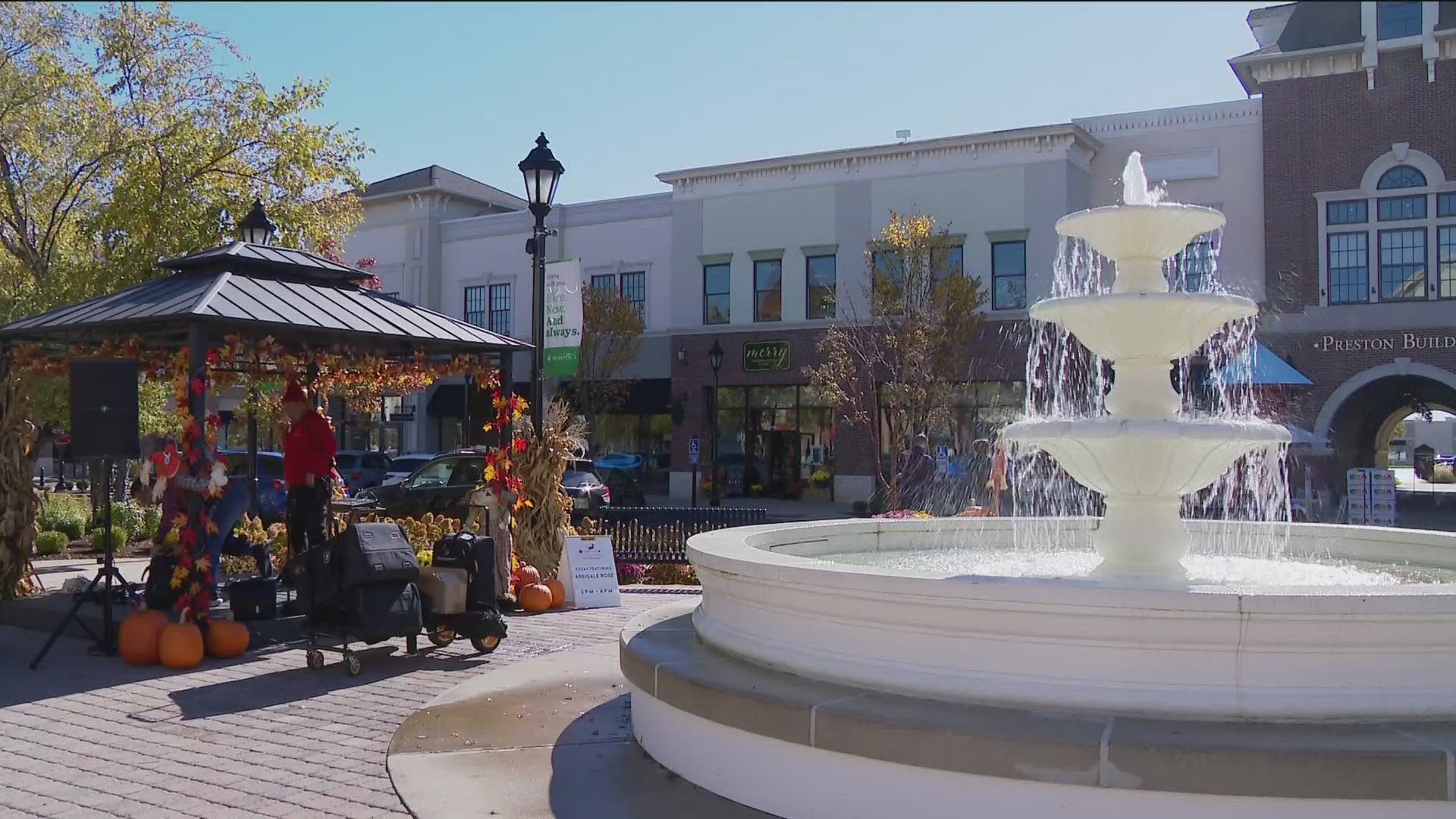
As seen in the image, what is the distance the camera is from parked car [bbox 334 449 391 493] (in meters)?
28.5

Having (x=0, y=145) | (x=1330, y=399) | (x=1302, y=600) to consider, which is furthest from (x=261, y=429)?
(x=1302, y=600)

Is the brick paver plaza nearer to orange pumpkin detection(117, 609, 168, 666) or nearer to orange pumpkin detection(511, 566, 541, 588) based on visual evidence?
orange pumpkin detection(117, 609, 168, 666)

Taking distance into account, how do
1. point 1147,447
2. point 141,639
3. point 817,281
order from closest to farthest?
point 1147,447 → point 141,639 → point 817,281

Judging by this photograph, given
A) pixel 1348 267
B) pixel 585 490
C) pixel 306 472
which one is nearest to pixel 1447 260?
pixel 1348 267

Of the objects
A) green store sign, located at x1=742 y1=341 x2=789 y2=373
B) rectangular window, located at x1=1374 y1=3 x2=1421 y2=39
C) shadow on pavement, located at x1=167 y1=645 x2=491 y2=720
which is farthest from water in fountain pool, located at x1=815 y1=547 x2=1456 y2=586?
green store sign, located at x1=742 y1=341 x2=789 y2=373

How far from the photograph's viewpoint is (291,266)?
10500 millimetres

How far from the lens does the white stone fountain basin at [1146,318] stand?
21.6 feet

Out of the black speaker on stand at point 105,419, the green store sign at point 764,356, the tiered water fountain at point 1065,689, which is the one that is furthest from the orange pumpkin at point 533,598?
the green store sign at point 764,356

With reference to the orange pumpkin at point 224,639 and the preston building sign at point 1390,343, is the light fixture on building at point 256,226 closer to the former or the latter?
the orange pumpkin at point 224,639

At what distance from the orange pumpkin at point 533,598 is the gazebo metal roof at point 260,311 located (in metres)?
2.49

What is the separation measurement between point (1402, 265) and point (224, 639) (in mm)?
28307

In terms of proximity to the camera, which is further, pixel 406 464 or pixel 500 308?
pixel 500 308

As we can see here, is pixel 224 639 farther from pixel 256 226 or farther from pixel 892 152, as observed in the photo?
pixel 892 152

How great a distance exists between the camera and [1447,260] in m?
27.5
